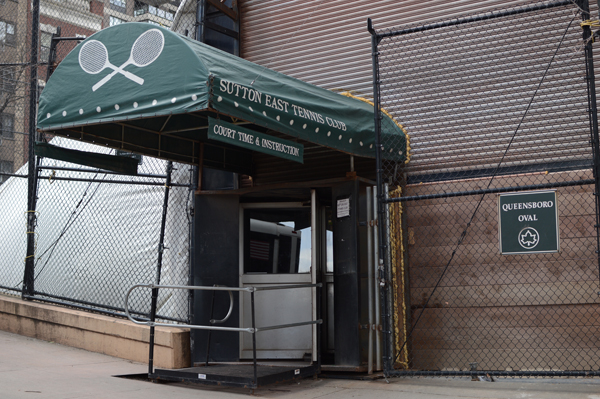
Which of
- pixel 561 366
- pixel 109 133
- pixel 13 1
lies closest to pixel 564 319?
pixel 561 366

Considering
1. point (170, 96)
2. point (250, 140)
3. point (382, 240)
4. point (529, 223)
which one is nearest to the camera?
point (170, 96)

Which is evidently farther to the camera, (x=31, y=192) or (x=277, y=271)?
A: (x=31, y=192)

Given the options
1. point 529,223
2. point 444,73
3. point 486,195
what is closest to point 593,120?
point 529,223

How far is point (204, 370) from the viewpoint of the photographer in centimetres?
616

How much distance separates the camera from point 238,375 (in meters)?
5.75

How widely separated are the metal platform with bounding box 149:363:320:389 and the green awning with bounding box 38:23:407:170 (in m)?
2.43

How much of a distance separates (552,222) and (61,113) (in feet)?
16.1

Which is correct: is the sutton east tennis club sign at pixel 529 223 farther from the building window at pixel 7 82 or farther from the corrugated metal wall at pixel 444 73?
the building window at pixel 7 82

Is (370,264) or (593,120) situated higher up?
(593,120)

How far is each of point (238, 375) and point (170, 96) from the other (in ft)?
9.30

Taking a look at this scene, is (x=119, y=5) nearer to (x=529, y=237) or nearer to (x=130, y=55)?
(x=130, y=55)

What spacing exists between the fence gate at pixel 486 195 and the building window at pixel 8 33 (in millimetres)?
9112

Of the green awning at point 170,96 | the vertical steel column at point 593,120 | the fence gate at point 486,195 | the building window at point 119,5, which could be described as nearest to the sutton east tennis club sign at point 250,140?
the green awning at point 170,96

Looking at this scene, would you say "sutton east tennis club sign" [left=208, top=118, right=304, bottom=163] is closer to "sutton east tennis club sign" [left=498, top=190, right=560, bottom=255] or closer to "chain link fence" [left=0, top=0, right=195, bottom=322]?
"sutton east tennis club sign" [left=498, top=190, right=560, bottom=255]
